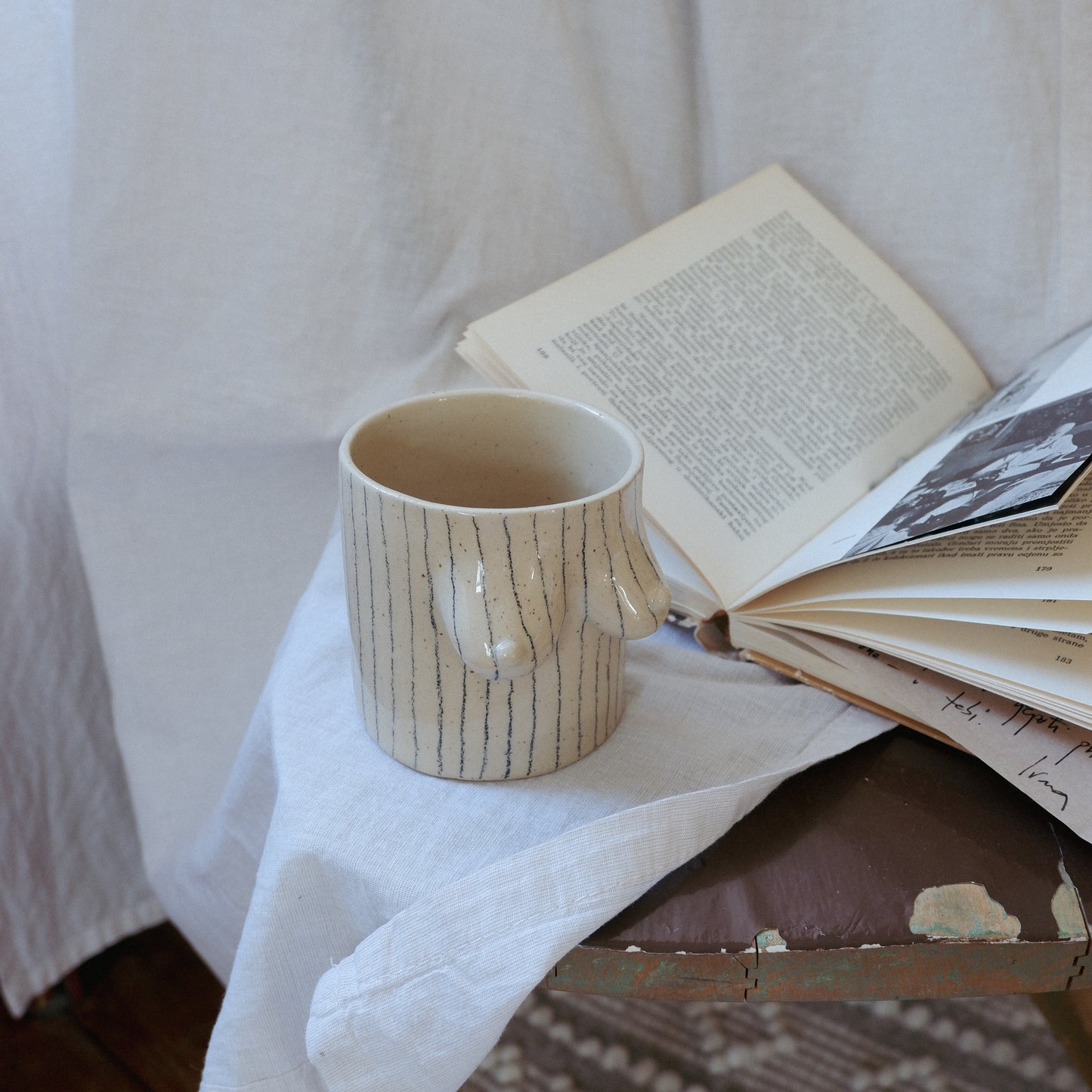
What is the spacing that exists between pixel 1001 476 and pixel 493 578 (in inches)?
8.0

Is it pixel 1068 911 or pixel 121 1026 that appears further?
pixel 121 1026

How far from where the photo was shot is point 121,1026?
784mm

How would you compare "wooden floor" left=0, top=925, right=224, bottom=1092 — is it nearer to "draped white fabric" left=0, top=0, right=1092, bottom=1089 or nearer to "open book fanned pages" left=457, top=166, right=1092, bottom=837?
"draped white fabric" left=0, top=0, right=1092, bottom=1089

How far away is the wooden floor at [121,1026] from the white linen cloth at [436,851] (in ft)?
1.29

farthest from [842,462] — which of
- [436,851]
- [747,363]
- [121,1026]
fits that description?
[121,1026]

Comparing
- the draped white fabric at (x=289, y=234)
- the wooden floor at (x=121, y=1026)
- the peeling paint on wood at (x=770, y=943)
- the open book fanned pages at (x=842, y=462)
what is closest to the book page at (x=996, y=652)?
the open book fanned pages at (x=842, y=462)

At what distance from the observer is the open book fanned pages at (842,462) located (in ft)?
1.25

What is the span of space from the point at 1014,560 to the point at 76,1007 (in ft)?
2.47

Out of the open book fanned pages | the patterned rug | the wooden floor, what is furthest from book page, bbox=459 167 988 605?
the wooden floor

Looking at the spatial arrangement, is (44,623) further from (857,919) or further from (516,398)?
(857,919)

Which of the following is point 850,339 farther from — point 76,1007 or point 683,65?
point 76,1007

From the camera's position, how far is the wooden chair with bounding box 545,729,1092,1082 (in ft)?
1.11

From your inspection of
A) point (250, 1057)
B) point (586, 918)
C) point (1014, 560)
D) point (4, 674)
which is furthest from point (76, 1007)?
point (1014, 560)

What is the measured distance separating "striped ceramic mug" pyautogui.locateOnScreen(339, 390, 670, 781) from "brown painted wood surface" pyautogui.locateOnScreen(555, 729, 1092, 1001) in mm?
71
